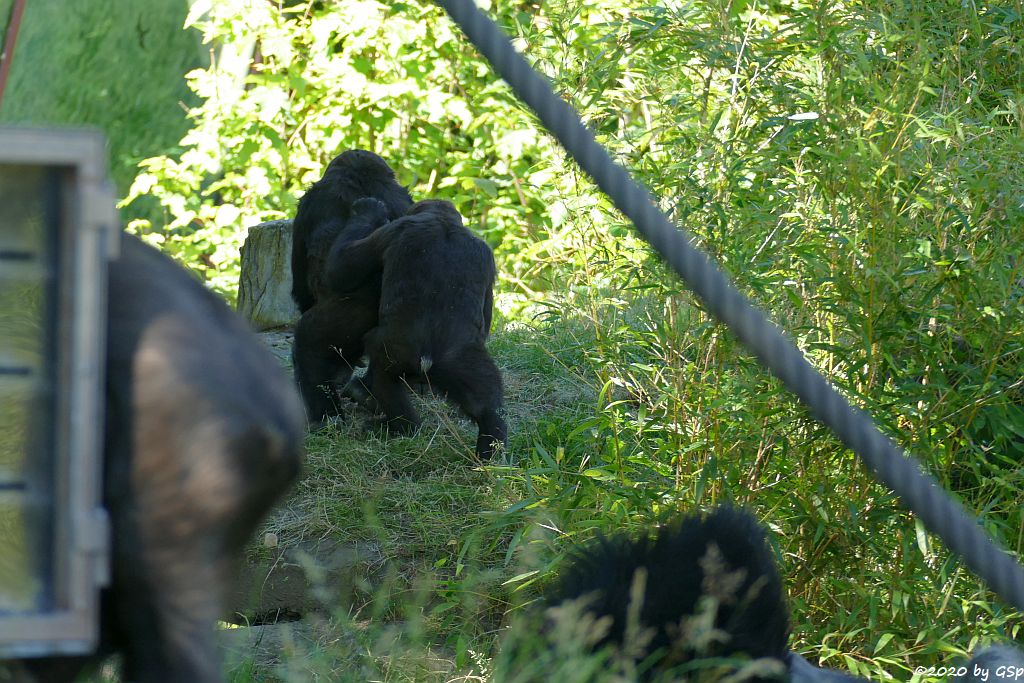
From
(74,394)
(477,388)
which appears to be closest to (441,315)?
(477,388)

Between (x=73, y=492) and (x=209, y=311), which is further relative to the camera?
(x=209, y=311)

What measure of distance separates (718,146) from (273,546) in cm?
171

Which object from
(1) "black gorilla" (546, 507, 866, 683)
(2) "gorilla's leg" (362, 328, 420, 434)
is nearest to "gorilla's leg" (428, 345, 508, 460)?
(2) "gorilla's leg" (362, 328, 420, 434)

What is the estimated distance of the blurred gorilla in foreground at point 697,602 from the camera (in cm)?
199

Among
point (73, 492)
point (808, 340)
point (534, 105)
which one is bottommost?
point (808, 340)

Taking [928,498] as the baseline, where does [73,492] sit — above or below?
above

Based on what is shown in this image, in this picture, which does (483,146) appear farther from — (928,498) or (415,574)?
(928,498)

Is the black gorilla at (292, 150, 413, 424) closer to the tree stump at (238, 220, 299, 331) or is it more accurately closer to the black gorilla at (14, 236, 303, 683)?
the tree stump at (238, 220, 299, 331)

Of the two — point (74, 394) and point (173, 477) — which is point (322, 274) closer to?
point (173, 477)

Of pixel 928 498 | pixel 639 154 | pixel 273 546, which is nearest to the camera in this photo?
pixel 928 498

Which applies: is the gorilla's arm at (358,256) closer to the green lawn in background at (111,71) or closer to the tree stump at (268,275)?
the tree stump at (268,275)

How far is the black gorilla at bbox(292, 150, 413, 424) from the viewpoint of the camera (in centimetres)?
427

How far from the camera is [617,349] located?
10.4 feet

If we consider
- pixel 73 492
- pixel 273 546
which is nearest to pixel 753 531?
pixel 73 492
